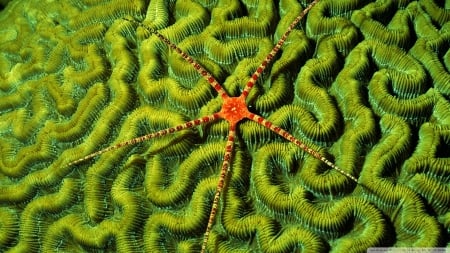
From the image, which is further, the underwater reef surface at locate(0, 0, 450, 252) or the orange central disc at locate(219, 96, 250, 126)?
the orange central disc at locate(219, 96, 250, 126)

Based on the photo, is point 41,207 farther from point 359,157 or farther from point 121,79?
point 359,157

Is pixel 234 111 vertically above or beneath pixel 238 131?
above

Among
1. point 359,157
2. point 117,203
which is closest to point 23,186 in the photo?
point 117,203

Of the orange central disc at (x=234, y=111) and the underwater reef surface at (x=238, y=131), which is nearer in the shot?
the underwater reef surface at (x=238, y=131)
